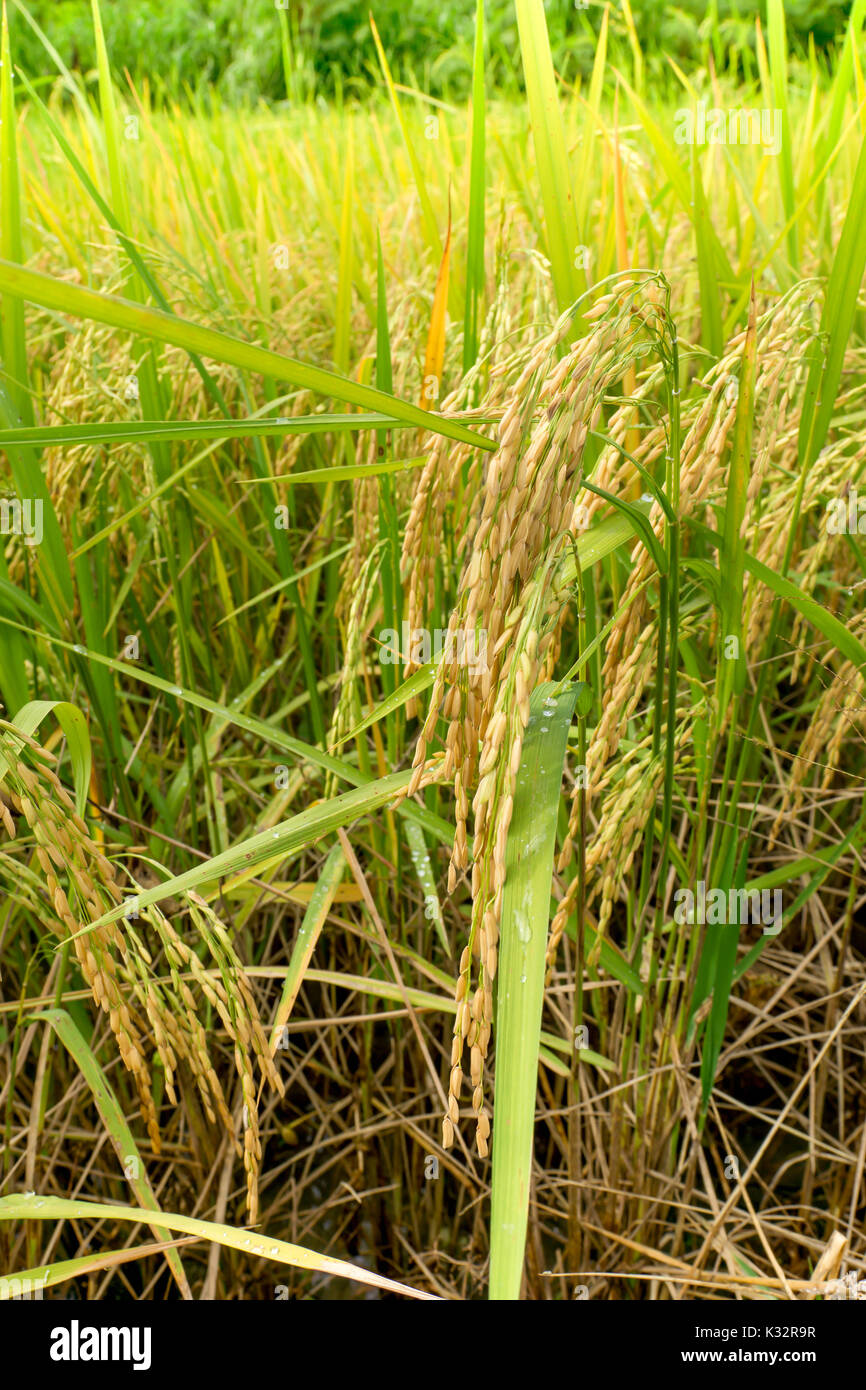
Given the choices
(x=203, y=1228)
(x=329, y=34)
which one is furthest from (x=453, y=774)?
(x=329, y=34)

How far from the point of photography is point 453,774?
617 millimetres

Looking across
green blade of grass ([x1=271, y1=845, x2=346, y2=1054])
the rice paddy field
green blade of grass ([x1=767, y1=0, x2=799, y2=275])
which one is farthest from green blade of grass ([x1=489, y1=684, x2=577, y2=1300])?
green blade of grass ([x1=767, y1=0, x2=799, y2=275])

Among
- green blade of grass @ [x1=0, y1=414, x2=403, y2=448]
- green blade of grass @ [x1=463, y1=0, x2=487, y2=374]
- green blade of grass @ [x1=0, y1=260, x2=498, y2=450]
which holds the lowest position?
green blade of grass @ [x1=0, y1=414, x2=403, y2=448]

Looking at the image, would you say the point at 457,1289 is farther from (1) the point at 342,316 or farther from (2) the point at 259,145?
(2) the point at 259,145

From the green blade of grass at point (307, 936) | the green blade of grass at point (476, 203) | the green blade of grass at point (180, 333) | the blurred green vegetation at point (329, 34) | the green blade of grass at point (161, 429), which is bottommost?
the green blade of grass at point (307, 936)

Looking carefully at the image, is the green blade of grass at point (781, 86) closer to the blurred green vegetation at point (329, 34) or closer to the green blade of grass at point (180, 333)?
the green blade of grass at point (180, 333)

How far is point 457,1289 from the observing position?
1058mm

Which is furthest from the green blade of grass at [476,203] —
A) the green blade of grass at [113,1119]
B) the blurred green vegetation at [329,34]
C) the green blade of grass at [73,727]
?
the blurred green vegetation at [329,34]

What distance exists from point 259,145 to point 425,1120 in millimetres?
3075

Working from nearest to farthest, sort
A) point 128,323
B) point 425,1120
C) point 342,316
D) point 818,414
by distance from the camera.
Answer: point 128,323
point 818,414
point 425,1120
point 342,316

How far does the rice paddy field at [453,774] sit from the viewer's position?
0.59 m

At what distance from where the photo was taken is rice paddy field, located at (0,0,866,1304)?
1.93ft

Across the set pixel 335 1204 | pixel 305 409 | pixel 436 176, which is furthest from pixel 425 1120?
pixel 436 176

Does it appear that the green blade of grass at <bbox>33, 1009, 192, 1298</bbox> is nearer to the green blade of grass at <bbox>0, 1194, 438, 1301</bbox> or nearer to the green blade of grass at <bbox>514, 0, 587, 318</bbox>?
the green blade of grass at <bbox>0, 1194, 438, 1301</bbox>
